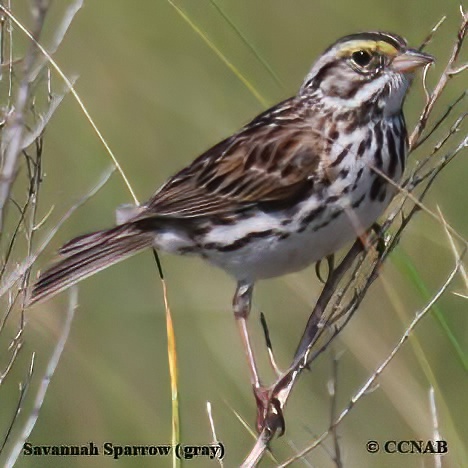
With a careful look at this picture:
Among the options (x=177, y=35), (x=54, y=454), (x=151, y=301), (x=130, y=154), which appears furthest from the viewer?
(x=177, y=35)

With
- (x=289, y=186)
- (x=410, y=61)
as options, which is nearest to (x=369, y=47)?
(x=410, y=61)

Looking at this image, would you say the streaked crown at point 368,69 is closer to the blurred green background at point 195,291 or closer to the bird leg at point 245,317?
the blurred green background at point 195,291

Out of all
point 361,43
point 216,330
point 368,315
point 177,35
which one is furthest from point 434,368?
point 177,35

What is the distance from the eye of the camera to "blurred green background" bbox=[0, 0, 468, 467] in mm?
4543

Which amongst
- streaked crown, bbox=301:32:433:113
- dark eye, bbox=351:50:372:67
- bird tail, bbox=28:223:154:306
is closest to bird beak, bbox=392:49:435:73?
streaked crown, bbox=301:32:433:113

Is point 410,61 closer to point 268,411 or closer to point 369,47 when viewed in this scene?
point 369,47

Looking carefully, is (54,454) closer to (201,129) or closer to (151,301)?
(151,301)

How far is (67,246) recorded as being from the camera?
4.10 metres

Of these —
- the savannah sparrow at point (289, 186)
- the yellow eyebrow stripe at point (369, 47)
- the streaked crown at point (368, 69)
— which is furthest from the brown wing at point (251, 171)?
the yellow eyebrow stripe at point (369, 47)

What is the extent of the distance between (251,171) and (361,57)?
490 mm

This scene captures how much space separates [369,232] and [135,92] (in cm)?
227

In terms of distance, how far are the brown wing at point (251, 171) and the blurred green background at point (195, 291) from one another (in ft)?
0.66

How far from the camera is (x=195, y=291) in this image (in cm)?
520

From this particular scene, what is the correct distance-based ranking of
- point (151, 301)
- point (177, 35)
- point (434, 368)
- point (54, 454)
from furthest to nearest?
1. point (177, 35)
2. point (151, 301)
3. point (434, 368)
4. point (54, 454)
